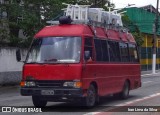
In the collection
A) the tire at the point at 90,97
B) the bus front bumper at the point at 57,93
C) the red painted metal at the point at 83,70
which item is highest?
the red painted metal at the point at 83,70

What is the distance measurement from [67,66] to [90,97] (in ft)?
4.49

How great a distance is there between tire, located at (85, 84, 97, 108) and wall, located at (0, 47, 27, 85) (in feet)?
45.2

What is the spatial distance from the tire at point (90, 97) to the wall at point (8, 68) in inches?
542

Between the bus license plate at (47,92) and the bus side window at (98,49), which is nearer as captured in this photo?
the bus license plate at (47,92)

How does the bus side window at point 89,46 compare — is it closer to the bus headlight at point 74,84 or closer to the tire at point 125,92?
the bus headlight at point 74,84

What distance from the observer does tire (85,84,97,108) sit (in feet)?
47.0

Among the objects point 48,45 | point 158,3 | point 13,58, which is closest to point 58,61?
point 48,45

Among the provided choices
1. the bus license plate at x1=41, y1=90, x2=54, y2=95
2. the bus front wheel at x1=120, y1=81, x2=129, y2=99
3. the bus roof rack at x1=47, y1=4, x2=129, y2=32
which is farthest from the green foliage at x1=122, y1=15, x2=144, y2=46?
the bus license plate at x1=41, y1=90, x2=54, y2=95

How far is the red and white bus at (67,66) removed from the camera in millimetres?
13836

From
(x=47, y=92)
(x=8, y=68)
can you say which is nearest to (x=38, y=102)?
(x=47, y=92)

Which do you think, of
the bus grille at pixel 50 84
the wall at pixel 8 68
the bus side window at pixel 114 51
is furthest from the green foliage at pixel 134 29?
the bus grille at pixel 50 84

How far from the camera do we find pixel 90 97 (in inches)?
574

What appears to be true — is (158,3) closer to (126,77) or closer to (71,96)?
(126,77)

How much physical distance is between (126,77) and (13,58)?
12723mm
